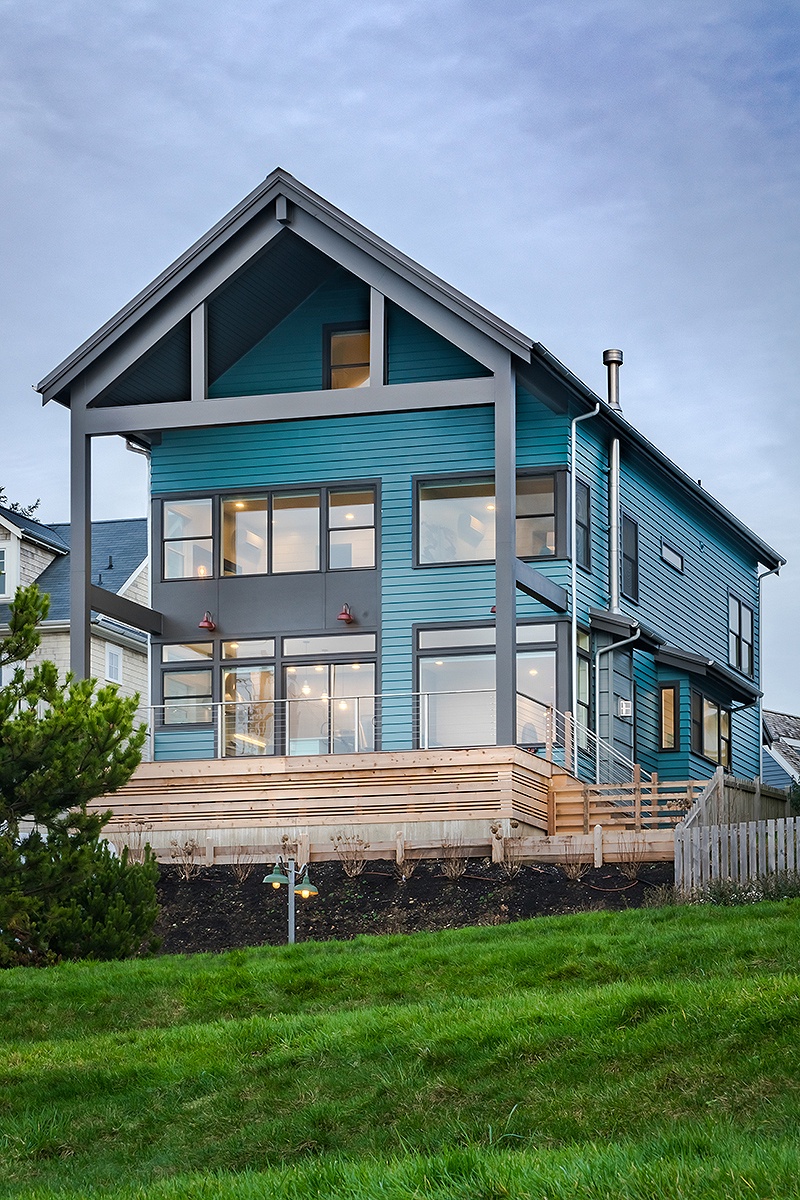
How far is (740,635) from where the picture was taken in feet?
125

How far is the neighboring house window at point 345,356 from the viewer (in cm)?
2842

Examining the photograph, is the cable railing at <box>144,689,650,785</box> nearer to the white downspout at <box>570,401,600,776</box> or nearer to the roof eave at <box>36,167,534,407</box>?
the white downspout at <box>570,401,600,776</box>

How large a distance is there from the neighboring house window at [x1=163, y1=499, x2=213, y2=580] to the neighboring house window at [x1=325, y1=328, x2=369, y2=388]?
131 inches

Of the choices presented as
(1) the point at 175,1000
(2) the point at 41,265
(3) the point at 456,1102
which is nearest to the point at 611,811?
(1) the point at 175,1000

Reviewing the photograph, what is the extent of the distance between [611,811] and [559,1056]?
1483 cm

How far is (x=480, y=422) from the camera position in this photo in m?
27.4

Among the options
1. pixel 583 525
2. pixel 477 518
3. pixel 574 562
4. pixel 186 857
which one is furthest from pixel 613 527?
pixel 186 857

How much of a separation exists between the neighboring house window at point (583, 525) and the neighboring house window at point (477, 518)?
0.64 meters

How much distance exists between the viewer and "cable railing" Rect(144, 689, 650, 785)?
25094 millimetres

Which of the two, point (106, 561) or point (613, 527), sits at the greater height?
point (106, 561)

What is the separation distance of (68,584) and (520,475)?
1294cm

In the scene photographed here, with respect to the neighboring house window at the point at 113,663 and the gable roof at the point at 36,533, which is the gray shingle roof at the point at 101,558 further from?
the neighboring house window at the point at 113,663

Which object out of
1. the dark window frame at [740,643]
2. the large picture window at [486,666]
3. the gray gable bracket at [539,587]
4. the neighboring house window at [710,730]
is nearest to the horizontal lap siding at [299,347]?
the large picture window at [486,666]

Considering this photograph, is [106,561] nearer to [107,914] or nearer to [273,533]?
[273,533]
